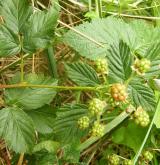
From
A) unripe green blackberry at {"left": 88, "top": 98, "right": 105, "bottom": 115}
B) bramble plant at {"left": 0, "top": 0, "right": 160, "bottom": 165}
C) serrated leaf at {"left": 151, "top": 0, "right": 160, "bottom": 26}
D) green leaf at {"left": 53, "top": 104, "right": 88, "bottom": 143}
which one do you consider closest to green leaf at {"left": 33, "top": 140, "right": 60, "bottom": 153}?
bramble plant at {"left": 0, "top": 0, "right": 160, "bottom": 165}

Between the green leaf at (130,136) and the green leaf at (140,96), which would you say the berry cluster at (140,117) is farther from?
the green leaf at (130,136)

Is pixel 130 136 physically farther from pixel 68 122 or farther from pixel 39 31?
pixel 39 31

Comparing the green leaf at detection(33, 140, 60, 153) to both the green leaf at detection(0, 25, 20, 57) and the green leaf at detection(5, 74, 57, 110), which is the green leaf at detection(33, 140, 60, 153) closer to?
the green leaf at detection(5, 74, 57, 110)

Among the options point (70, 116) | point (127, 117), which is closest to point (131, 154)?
point (127, 117)

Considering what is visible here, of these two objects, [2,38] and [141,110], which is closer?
[141,110]

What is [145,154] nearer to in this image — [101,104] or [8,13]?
[101,104]

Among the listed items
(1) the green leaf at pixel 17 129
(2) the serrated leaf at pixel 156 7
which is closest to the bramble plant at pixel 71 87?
(1) the green leaf at pixel 17 129

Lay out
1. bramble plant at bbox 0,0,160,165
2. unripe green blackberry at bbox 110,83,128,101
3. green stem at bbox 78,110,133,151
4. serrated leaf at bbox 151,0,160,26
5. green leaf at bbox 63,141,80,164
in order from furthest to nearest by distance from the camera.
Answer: serrated leaf at bbox 151,0,160,26 → green stem at bbox 78,110,133,151 → green leaf at bbox 63,141,80,164 → bramble plant at bbox 0,0,160,165 → unripe green blackberry at bbox 110,83,128,101
